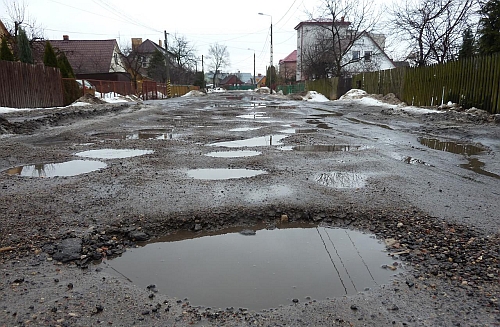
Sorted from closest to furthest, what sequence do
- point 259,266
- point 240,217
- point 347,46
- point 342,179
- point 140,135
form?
1. point 259,266
2. point 240,217
3. point 342,179
4. point 140,135
5. point 347,46

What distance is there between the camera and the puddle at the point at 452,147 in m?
7.23

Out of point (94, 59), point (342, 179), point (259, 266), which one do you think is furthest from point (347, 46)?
point (259, 266)

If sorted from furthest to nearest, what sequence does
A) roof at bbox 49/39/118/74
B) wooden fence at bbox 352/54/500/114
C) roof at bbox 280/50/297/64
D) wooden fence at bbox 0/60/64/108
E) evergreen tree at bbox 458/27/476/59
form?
roof at bbox 280/50/297/64
roof at bbox 49/39/118/74
evergreen tree at bbox 458/27/476/59
wooden fence at bbox 0/60/64/108
wooden fence at bbox 352/54/500/114

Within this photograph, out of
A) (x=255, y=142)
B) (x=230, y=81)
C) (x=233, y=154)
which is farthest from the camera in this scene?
(x=230, y=81)

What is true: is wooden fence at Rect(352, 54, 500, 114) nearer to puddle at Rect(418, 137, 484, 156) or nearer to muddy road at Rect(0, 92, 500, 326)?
puddle at Rect(418, 137, 484, 156)

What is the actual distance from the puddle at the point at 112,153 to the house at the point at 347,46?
106 feet

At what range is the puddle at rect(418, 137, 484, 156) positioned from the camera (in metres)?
7.23

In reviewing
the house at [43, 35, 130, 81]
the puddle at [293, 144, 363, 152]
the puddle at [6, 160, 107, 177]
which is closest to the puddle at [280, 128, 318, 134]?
the puddle at [293, 144, 363, 152]

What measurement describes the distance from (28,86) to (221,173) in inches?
614

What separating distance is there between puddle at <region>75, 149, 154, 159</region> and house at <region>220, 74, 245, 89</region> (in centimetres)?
13284

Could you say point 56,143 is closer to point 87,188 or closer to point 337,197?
point 87,188

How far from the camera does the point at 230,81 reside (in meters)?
145

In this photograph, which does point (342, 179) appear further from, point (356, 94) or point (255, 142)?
point (356, 94)

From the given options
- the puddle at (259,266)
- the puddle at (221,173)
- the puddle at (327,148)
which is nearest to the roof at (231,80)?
the puddle at (327,148)
